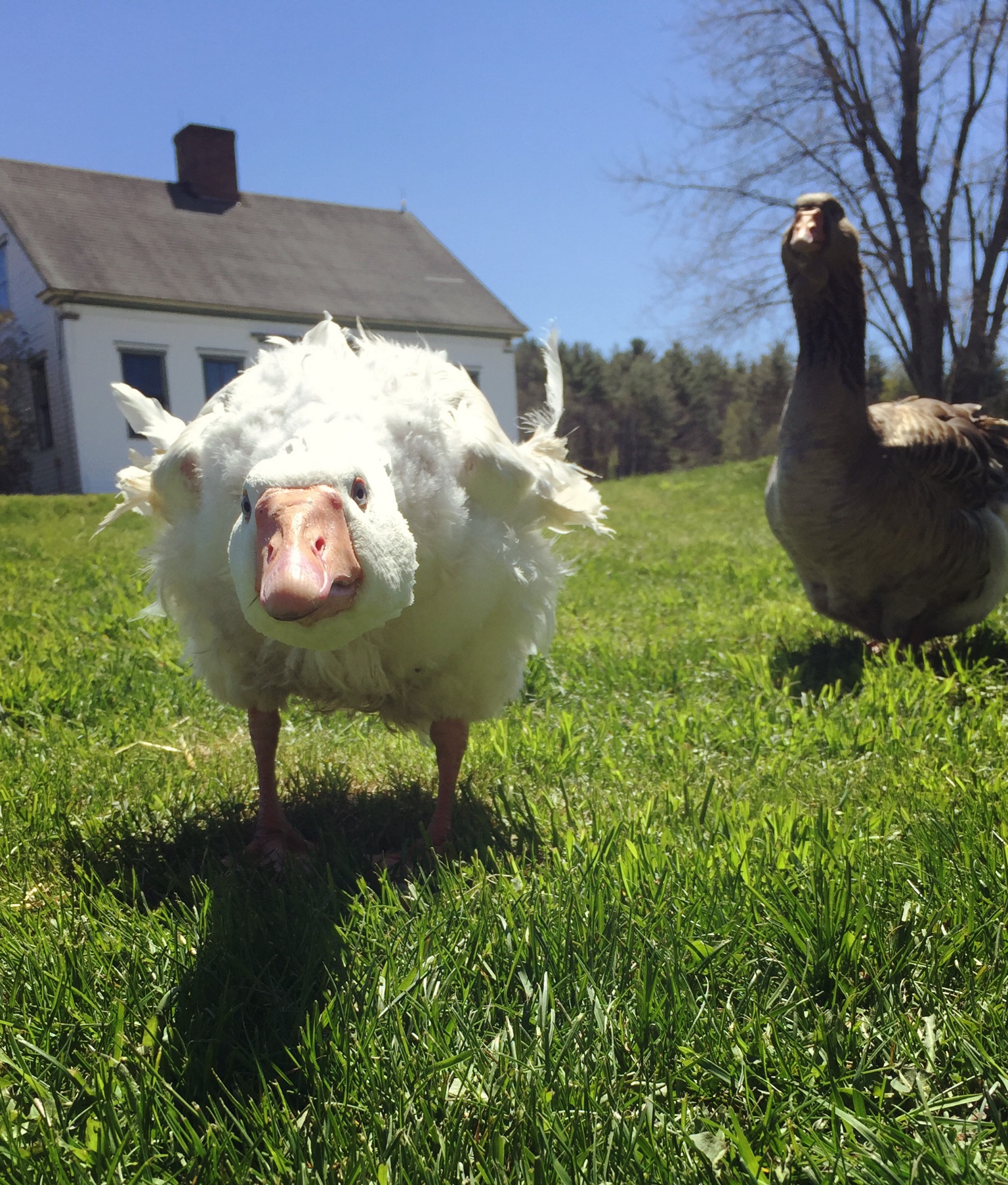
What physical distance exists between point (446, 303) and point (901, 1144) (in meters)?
25.7

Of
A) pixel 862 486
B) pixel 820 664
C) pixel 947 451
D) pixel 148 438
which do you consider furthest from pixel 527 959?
pixel 947 451

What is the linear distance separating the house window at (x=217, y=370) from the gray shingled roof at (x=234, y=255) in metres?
1.16

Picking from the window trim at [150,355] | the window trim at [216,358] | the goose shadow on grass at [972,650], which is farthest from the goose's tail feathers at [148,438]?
the window trim at [216,358]

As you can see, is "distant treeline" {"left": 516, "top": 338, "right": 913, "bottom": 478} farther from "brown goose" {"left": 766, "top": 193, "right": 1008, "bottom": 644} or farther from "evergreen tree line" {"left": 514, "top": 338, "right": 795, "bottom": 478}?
"brown goose" {"left": 766, "top": 193, "right": 1008, "bottom": 644}

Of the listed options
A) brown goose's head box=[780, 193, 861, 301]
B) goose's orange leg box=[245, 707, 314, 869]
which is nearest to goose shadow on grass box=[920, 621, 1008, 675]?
brown goose's head box=[780, 193, 861, 301]

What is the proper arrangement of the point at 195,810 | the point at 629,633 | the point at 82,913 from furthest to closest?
the point at 629,633 → the point at 195,810 → the point at 82,913

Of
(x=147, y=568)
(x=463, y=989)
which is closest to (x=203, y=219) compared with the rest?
(x=147, y=568)

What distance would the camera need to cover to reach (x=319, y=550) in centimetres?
200

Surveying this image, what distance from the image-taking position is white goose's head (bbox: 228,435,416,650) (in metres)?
1.91

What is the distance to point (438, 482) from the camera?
273 centimetres

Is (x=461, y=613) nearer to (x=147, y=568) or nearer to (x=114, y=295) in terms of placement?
(x=147, y=568)

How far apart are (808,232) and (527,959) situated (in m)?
3.86

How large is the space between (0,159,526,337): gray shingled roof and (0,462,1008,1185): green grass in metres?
19.9

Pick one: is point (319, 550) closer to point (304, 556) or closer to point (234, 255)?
point (304, 556)
